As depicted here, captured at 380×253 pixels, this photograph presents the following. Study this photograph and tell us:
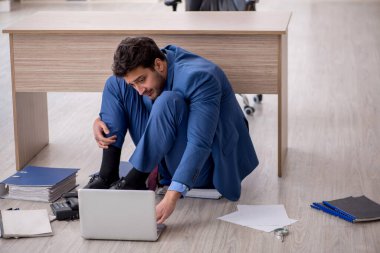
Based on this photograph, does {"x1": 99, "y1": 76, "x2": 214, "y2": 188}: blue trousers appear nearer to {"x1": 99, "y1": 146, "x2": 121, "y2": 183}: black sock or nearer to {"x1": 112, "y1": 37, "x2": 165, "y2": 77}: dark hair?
{"x1": 99, "y1": 146, "x2": 121, "y2": 183}: black sock

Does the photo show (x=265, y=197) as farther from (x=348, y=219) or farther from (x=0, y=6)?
(x=0, y=6)

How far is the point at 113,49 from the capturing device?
11.6 feet

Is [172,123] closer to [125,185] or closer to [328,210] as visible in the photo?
[125,185]

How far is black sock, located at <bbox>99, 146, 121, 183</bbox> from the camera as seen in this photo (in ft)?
10.6

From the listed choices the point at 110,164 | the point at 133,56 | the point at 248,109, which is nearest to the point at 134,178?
the point at 110,164

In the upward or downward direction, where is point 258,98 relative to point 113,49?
downward

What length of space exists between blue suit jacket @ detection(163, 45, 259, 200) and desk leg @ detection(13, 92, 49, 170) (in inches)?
35.3

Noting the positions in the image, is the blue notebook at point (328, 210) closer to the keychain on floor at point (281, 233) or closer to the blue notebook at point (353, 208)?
the blue notebook at point (353, 208)

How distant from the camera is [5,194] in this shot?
10.9ft

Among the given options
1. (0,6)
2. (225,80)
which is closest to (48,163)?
(225,80)

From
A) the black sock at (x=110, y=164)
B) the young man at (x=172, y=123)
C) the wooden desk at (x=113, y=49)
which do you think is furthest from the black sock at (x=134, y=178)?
the wooden desk at (x=113, y=49)

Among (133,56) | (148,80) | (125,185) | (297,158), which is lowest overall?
(297,158)

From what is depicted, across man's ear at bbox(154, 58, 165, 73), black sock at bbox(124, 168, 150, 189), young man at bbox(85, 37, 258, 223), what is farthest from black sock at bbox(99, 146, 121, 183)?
man's ear at bbox(154, 58, 165, 73)

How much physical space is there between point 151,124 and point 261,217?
56 centimetres
